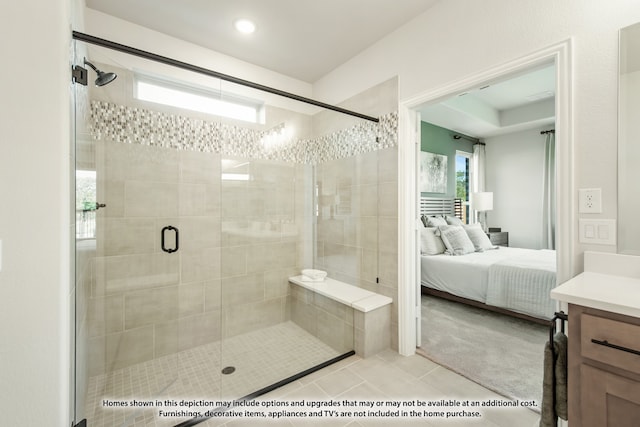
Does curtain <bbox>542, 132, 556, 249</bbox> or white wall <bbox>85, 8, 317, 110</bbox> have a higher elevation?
white wall <bbox>85, 8, 317, 110</bbox>

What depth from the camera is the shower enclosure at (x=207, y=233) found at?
189cm

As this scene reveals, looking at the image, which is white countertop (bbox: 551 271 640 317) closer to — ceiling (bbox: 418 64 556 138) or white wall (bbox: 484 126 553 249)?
ceiling (bbox: 418 64 556 138)

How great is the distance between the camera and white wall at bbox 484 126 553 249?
17.3ft

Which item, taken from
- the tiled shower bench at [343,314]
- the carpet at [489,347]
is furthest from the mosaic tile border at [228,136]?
the carpet at [489,347]

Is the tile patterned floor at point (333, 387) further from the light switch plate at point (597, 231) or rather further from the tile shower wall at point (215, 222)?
the light switch plate at point (597, 231)

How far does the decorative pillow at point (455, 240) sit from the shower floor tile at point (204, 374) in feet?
8.24

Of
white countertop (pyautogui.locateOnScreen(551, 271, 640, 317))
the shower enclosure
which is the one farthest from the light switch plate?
the shower enclosure

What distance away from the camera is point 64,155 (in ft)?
3.58

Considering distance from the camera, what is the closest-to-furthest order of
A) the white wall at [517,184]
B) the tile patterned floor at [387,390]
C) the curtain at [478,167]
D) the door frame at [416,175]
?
the door frame at [416,175] → the tile patterned floor at [387,390] → the white wall at [517,184] → the curtain at [478,167]

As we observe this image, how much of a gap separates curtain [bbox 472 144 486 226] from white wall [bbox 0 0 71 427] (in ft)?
21.3

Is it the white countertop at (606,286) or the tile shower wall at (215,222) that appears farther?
the tile shower wall at (215,222)

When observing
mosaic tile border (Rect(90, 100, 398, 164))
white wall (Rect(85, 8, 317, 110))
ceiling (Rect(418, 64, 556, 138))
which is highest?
ceiling (Rect(418, 64, 556, 138))

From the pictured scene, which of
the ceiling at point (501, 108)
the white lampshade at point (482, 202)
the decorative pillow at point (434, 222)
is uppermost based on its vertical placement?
the ceiling at point (501, 108)

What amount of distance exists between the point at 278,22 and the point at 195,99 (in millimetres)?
1016
